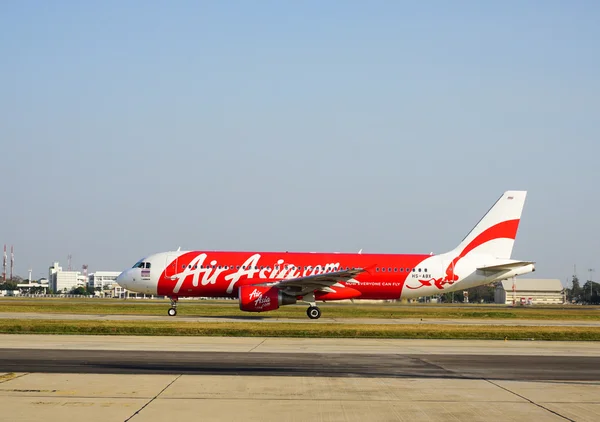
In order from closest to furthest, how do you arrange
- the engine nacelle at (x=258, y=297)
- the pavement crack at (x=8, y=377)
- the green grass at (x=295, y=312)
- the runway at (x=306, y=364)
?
1. the pavement crack at (x=8, y=377)
2. the runway at (x=306, y=364)
3. the engine nacelle at (x=258, y=297)
4. the green grass at (x=295, y=312)

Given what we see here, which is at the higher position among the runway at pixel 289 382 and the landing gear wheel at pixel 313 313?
the runway at pixel 289 382

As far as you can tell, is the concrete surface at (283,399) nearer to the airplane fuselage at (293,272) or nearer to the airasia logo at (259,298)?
the airasia logo at (259,298)

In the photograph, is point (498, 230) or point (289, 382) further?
point (498, 230)

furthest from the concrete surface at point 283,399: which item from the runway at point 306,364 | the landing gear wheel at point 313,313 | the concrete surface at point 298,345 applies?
the landing gear wheel at point 313,313

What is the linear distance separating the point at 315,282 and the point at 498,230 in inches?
452

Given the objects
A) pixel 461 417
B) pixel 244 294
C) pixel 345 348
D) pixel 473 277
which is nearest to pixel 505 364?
pixel 345 348

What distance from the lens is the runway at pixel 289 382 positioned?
438 inches

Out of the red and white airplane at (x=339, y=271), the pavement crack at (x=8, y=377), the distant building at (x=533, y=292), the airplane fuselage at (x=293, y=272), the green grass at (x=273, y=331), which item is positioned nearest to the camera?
the pavement crack at (x=8, y=377)

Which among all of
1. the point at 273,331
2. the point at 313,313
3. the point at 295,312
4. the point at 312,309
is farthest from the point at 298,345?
the point at 295,312

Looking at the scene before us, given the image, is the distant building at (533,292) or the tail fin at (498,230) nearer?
the tail fin at (498,230)

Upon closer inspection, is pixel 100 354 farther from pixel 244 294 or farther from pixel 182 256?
pixel 182 256

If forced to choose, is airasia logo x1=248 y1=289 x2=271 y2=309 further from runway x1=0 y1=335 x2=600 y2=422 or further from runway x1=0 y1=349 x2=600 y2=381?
runway x1=0 y1=349 x2=600 y2=381

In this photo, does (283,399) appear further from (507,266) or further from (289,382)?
(507,266)

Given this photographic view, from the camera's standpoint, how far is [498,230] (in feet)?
140
